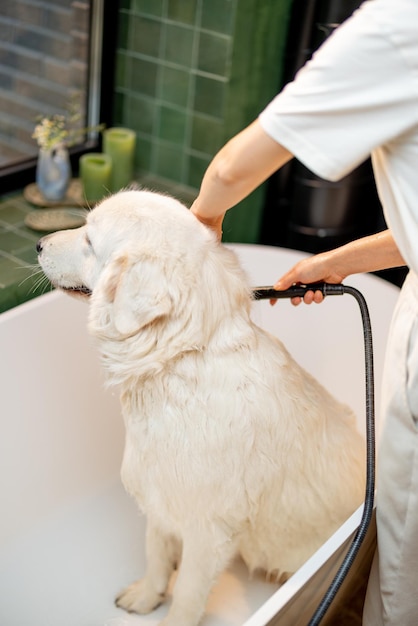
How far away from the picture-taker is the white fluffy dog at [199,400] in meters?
1.27

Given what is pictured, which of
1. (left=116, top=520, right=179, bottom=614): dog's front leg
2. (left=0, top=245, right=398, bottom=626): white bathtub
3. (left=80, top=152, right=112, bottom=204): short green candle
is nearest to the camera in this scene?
(left=116, top=520, right=179, bottom=614): dog's front leg

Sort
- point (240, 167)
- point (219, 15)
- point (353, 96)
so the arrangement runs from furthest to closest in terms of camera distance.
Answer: point (219, 15) → point (240, 167) → point (353, 96)

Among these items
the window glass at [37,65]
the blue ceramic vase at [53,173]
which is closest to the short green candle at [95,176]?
the blue ceramic vase at [53,173]

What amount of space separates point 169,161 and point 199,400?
5.12ft

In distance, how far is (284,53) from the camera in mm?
2557

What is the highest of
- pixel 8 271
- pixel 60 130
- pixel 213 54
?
pixel 213 54

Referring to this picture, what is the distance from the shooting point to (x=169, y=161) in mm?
2732

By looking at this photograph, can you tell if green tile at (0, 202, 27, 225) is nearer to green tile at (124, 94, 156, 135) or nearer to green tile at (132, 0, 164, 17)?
green tile at (124, 94, 156, 135)

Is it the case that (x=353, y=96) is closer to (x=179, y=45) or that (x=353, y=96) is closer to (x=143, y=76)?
(x=179, y=45)

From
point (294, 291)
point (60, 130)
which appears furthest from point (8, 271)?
point (294, 291)

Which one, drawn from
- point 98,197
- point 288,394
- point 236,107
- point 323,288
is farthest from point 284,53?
point 288,394

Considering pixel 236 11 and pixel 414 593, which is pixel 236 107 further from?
pixel 414 593

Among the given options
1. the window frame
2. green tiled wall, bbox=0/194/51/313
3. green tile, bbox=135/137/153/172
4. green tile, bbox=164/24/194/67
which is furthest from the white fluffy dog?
green tile, bbox=135/137/153/172

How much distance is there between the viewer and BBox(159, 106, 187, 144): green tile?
103 inches
